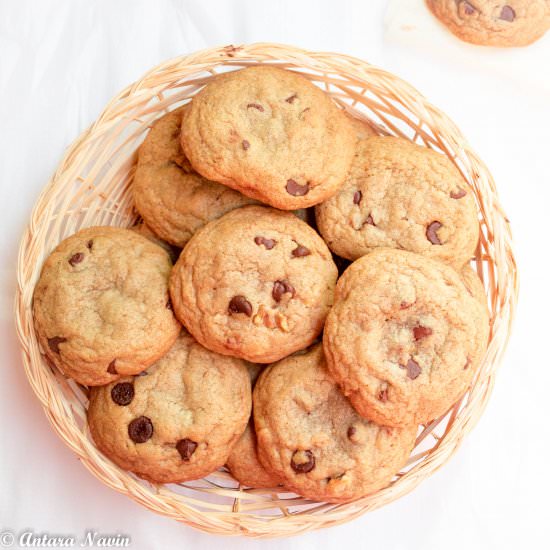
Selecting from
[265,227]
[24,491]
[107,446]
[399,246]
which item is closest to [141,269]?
[265,227]

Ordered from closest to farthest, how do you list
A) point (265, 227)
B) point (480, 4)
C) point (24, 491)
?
point (265, 227) → point (24, 491) → point (480, 4)

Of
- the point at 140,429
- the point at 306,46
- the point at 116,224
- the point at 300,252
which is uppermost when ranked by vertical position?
the point at 306,46

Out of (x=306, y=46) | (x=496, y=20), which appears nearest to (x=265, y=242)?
(x=306, y=46)

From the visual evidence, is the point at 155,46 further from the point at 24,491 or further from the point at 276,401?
the point at 24,491

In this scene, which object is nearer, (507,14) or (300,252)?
(300,252)

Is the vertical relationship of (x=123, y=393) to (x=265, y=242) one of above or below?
A: below

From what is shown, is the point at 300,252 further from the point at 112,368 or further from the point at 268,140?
the point at 112,368
